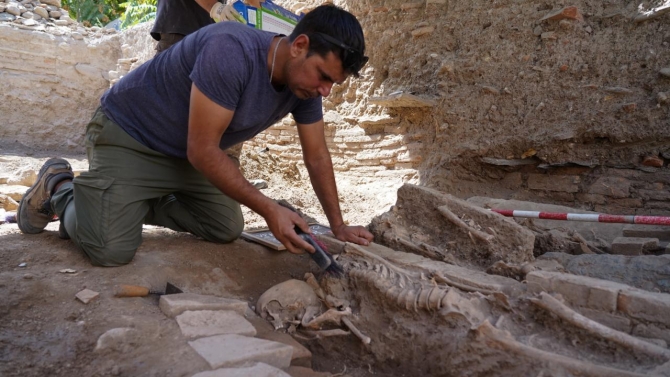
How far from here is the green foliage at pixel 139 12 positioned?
14094mm

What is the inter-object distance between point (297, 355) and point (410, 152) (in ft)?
12.3

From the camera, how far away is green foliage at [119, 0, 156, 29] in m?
14.1

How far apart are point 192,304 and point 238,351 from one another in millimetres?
454

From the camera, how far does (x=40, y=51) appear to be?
28.5ft

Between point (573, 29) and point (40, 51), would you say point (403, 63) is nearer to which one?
point (573, 29)

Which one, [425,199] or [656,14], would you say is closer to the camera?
[425,199]

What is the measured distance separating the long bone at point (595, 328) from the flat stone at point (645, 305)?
139 millimetres

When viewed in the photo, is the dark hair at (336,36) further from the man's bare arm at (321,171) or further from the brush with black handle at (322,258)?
the brush with black handle at (322,258)

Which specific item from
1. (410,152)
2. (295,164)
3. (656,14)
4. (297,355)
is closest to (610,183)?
(656,14)

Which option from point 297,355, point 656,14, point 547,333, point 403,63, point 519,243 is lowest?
point 297,355

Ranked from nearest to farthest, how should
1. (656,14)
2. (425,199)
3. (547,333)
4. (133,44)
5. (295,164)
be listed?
(547,333)
(425,199)
(656,14)
(295,164)
(133,44)

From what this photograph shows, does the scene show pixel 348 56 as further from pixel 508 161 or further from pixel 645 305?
pixel 508 161

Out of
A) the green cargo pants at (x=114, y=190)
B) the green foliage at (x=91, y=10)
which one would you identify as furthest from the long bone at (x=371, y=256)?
the green foliage at (x=91, y=10)

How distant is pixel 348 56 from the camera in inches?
76.9
